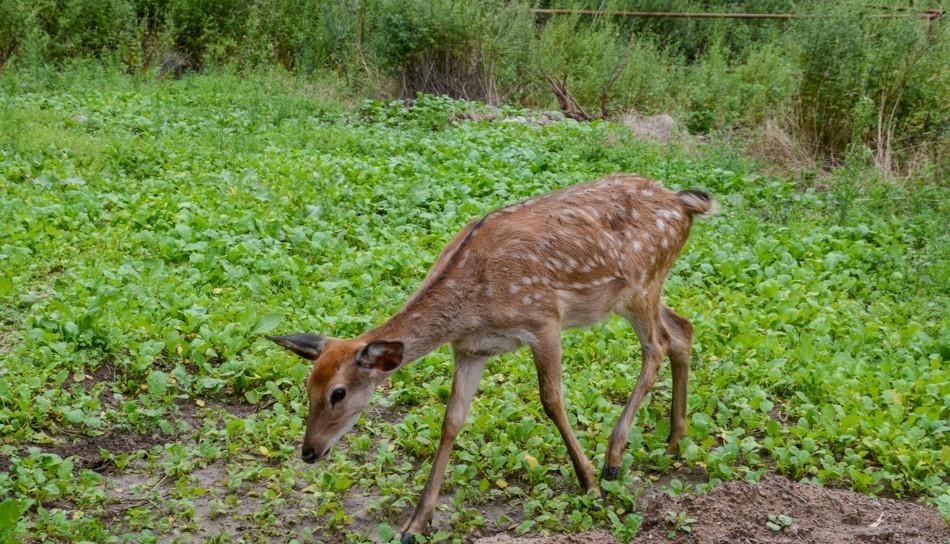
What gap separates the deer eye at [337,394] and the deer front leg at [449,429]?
589 millimetres

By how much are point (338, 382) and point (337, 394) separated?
0.19 feet

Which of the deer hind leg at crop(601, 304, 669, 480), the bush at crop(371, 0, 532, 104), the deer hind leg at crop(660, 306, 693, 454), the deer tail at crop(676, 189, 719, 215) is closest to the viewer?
the deer hind leg at crop(601, 304, 669, 480)

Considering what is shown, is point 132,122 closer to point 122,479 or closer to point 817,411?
point 122,479

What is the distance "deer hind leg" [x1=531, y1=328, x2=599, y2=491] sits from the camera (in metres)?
5.93

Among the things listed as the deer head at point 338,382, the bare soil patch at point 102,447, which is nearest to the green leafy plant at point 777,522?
the deer head at point 338,382

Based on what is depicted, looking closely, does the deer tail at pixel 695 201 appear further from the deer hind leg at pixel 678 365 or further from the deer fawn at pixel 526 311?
the deer hind leg at pixel 678 365

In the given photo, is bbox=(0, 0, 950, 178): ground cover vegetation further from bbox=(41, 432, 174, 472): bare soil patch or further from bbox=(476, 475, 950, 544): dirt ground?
bbox=(41, 432, 174, 472): bare soil patch

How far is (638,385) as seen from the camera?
641cm

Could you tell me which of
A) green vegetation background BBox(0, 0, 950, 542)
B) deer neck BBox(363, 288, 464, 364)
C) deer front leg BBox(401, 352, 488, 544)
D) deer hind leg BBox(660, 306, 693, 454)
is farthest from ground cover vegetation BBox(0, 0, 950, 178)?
deer neck BBox(363, 288, 464, 364)

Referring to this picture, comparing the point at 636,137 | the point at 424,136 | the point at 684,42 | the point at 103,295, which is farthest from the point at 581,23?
the point at 103,295

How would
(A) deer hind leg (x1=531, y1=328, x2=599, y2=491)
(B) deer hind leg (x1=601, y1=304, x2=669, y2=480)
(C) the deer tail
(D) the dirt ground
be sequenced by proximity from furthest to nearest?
(C) the deer tail, (B) deer hind leg (x1=601, y1=304, x2=669, y2=480), (A) deer hind leg (x1=531, y1=328, x2=599, y2=491), (D) the dirt ground

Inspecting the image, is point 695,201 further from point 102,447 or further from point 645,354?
point 102,447

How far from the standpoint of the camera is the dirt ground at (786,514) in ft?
16.8

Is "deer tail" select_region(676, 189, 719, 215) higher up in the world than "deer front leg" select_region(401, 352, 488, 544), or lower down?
higher up
